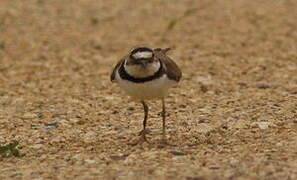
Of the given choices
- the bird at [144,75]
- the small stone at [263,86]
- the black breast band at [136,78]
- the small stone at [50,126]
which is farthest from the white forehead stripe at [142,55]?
the small stone at [263,86]

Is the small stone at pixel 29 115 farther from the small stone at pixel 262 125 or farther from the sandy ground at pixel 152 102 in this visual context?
the small stone at pixel 262 125

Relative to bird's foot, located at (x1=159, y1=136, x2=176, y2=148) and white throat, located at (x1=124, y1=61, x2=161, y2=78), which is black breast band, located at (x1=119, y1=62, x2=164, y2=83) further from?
bird's foot, located at (x1=159, y1=136, x2=176, y2=148)

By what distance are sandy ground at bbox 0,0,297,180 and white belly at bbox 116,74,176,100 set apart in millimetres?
522

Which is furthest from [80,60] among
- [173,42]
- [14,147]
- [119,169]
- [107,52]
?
[119,169]

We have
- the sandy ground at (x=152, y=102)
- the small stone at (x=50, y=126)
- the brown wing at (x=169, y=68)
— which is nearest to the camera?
the sandy ground at (x=152, y=102)

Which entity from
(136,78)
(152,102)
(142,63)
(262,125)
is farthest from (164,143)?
(152,102)

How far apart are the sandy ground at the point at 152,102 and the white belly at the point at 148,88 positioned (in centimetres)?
52

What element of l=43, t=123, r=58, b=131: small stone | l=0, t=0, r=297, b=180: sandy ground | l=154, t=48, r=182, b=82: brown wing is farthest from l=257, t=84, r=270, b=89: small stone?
l=43, t=123, r=58, b=131: small stone

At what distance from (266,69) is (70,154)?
423cm

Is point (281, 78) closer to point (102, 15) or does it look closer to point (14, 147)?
point (14, 147)

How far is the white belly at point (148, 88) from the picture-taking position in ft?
19.5

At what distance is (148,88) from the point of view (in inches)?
235

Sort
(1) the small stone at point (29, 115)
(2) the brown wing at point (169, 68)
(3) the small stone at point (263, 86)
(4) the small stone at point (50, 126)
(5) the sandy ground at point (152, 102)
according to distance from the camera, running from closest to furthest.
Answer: (5) the sandy ground at point (152, 102)
(2) the brown wing at point (169, 68)
(4) the small stone at point (50, 126)
(1) the small stone at point (29, 115)
(3) the small stone at point (263, 86)

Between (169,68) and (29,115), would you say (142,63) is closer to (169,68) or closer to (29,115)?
(169,68)
